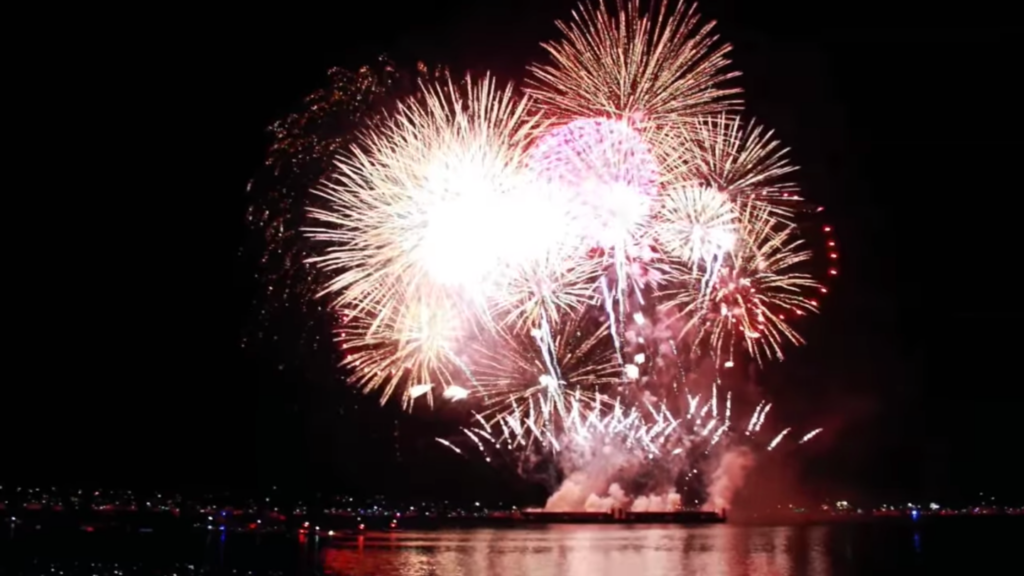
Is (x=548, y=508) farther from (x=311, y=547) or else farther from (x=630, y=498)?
(x=311, y=547)

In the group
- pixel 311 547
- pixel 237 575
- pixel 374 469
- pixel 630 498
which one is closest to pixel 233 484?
pixel 374 469

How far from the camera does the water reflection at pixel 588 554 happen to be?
88.3 feet

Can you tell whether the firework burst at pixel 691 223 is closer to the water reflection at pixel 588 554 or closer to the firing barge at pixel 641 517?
the water reflection at pixel 588 554

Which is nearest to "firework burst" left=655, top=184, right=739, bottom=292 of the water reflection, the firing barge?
the water reflection

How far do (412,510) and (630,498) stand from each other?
28.0m

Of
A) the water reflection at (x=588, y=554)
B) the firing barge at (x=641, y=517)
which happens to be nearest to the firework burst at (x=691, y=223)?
the water reflection at (x=588, y=554)

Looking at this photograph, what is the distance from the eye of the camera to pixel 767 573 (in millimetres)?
26531

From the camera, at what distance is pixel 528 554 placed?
34500 millimetres

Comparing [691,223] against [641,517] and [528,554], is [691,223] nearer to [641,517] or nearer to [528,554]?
[528,554]

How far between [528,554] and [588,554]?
1947mm

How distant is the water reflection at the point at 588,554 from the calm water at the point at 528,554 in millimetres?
34

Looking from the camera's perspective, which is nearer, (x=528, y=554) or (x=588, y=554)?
(x=588, y=554)

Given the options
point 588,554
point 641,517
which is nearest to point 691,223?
point 588,554

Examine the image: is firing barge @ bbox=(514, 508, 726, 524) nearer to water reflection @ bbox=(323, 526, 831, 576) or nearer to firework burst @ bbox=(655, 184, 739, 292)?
water reflection @ bbox=(323, 526, 831, 576)
